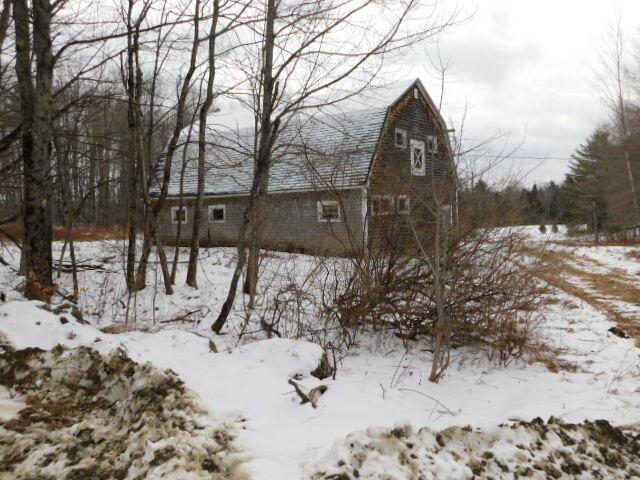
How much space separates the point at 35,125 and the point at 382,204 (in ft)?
16.8

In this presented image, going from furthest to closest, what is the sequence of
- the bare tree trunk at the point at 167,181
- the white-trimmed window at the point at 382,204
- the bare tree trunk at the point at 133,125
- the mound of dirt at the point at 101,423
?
the bare tree trunk at the point at 167,181, the bare tree trunk at the point at 133,125, the white-trimmed window at the point at 382,204, the mound of dirt at the point at 101,423

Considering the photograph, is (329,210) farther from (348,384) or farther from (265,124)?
(348,384)

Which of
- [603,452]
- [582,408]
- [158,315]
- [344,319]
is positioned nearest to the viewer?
[603,452]

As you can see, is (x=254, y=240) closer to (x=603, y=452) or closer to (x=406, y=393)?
(x=406, y=393)

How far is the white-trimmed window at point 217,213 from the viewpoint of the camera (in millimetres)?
20312

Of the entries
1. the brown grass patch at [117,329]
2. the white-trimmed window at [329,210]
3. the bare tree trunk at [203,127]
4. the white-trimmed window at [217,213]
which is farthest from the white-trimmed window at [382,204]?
the white-trimmed window at [217,213]

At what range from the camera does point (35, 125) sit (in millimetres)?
6543

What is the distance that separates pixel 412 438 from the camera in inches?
120

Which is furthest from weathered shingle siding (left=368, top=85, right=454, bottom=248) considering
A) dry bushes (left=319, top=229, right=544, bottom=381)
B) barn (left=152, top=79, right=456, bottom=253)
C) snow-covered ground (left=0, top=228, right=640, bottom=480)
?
snow-covered ground (left=0, top=228, right=640, bottom=480)

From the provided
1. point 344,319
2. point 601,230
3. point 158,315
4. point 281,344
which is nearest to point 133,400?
point 281,344

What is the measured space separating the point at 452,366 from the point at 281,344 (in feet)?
8.28

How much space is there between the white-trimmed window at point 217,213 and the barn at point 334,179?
0.15 feet

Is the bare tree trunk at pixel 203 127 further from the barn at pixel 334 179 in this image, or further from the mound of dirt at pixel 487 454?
the mound of dirt at pixel 487 454

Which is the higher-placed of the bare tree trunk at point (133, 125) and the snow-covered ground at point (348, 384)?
the bare tree trunk at point (133, 125)
